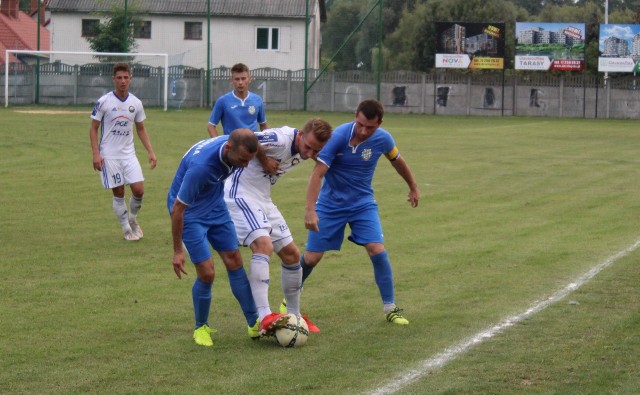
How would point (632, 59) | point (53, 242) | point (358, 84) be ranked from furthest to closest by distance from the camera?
point (632, 59) < point (358, 84) < point (53, 242)

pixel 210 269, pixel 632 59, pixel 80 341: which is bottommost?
pixel 80 341

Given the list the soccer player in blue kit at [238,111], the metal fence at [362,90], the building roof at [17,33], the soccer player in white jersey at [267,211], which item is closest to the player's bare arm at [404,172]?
the soccer player in white jersey at [267,211]

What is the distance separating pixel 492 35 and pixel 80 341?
47077 millimetres

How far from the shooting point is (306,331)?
7422 millimetres

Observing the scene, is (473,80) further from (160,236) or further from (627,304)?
(627,304)

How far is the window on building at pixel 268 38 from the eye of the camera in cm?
5856

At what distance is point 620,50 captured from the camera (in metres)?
52.4

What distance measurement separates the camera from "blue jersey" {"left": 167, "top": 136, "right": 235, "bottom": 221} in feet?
22.8

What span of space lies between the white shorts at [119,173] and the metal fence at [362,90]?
109ft

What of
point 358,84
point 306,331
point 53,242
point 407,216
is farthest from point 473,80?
point 306,331

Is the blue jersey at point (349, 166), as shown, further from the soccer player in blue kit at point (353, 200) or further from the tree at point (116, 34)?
the tree at point (116, 34)

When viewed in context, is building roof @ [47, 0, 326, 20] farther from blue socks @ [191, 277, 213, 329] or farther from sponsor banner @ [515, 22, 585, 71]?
blue socks @ [191, 277, 213, 329]

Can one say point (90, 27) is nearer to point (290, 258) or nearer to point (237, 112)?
point (237, 112)

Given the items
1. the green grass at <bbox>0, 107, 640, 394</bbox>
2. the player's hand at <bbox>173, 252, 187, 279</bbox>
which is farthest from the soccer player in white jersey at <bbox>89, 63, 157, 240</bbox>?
the player's hand at <bbox>173, 252, 187, 279</bbox>
